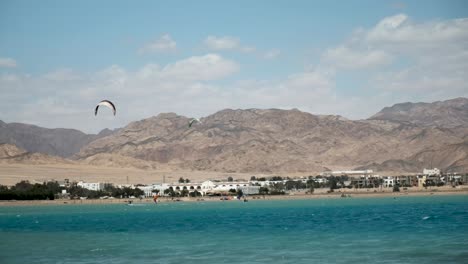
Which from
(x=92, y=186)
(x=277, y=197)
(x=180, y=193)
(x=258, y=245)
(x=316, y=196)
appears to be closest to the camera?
(x=258, y=245)

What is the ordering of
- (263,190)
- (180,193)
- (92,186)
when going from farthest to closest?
1. (92,186)
2. (263,190)
3. (180,193)

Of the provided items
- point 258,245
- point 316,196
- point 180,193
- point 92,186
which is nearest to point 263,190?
point 316,196

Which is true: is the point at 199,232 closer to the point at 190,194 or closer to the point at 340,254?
the point at 340,254

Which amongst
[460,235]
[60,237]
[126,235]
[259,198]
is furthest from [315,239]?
[259,198]

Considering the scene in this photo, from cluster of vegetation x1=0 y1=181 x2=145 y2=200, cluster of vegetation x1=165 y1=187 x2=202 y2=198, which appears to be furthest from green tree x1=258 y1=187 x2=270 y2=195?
cluster of vegetation x1=0 y1=181 x2=145 y2=200

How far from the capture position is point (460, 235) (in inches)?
1721

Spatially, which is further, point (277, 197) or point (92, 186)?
point (92, 186)

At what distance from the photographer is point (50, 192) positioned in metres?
163

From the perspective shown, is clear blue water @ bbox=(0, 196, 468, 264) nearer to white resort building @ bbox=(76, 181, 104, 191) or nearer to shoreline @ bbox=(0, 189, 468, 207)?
shoreline @ bbox=(0, 189, 468, 207)

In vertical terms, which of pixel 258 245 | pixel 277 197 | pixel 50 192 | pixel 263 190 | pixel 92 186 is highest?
pixel 92 186

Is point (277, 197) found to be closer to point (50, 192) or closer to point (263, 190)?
point (263, 190)

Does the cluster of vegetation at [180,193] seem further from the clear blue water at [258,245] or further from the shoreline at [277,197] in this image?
the clear blue water at [258,245]

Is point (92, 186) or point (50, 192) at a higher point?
point (92, 186)

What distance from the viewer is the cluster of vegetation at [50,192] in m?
156
